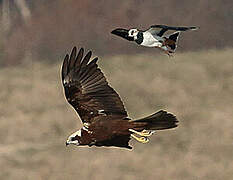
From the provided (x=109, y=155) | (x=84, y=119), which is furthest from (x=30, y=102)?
(x=84, y=119)

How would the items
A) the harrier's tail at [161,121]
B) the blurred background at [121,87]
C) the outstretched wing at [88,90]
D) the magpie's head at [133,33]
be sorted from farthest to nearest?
the blurred background at [121,87] < the magpie's head at [133,33] < the outstretched wing at [88,90] < the harrier's tail at [161,121]

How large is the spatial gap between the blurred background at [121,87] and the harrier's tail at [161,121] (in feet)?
10.9

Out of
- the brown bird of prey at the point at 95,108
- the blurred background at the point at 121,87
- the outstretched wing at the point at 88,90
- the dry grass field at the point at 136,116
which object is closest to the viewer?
the brown bird of prey at the point at 95,108

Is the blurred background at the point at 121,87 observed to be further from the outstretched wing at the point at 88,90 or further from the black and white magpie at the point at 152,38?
the outstretched wing at the point at 88,90

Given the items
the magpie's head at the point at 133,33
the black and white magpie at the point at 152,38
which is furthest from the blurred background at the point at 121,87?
the magpie's head at the point at 133,33

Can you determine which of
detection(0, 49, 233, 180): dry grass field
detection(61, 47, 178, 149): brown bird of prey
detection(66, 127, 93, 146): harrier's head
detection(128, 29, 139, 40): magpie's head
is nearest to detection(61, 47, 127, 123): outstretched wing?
detection(61, 47, 178, 149): brown bird of prey

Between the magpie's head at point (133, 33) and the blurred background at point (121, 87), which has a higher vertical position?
the magpie's head at point (133, 33)

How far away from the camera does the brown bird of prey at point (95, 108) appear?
14.6 ft

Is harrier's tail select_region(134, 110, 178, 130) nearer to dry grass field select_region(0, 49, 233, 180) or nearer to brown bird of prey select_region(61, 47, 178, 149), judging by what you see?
brown bird of prey select_region(61, 47, 178, 149)

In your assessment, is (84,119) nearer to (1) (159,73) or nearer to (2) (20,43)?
(1) (159,73)

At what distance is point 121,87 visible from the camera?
30.3 ft

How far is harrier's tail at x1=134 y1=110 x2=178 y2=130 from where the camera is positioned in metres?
4.30

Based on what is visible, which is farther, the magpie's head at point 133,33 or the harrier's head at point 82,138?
the magpie's head at point 133,33

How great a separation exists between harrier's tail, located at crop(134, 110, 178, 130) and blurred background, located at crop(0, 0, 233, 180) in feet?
10.9
